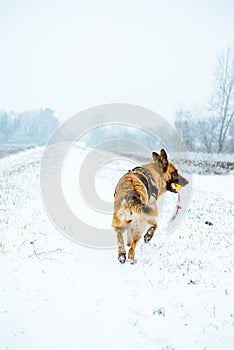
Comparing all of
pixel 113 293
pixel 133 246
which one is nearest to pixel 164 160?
pixel 133 246

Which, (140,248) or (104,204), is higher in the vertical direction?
(140,248)

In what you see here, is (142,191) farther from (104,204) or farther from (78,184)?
(78,184)

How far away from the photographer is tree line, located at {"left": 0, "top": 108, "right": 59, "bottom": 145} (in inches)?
4638

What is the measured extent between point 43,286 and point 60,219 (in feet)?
11.7

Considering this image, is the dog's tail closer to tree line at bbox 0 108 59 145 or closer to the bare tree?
the bare tree

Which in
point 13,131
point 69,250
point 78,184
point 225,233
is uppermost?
point 69,250

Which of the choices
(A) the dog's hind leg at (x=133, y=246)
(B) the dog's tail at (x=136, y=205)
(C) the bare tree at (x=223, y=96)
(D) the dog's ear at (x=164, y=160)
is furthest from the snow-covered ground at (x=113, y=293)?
(C) the bare tree at (x=223, y=96)

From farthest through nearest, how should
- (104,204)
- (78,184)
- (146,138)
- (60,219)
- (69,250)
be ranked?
(146,138) < (78,184) < (104,204) < (60,219) < (69,250)

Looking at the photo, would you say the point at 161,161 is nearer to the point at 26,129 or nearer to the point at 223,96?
the point at 223,96

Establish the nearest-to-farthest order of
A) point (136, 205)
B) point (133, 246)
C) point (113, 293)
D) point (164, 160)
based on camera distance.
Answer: point (113, 293) < point (136, 205) < point (133, 246) < point (164, 160)

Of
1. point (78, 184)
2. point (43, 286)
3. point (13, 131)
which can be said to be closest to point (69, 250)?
point (43, 286)

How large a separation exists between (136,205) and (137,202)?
0.31 ft

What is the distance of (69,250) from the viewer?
232 inches

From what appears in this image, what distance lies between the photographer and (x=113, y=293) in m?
4.41
